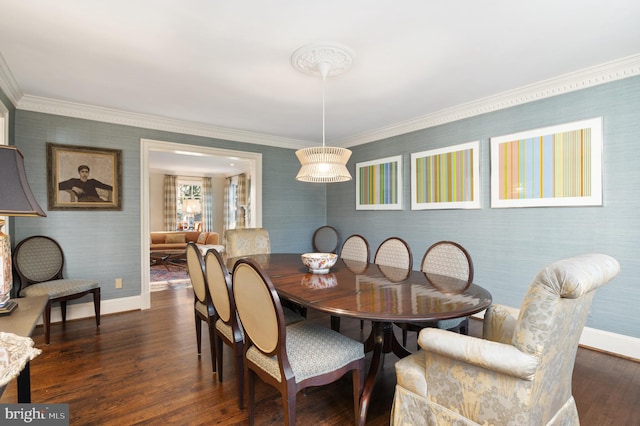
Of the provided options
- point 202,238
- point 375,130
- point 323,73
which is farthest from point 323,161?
point 202,238

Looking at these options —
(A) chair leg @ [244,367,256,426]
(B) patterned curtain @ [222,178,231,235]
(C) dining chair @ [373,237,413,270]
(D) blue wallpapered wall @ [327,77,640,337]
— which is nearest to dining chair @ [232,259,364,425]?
(A) chair leg @ [244,367,256,426]

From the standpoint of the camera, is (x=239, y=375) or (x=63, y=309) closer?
(x=239, y=375)

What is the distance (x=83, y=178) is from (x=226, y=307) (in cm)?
275

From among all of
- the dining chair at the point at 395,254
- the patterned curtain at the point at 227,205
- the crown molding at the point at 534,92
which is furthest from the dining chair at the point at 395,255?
the patterned curtain at the point at 227,205

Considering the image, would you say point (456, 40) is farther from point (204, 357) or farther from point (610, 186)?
point (204, 357)

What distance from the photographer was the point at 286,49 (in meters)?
2.25

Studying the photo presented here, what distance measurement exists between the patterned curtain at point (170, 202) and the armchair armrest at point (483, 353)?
29.2ft

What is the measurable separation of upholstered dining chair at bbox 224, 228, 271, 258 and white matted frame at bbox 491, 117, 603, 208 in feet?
8.40

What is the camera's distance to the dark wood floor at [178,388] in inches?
71.6

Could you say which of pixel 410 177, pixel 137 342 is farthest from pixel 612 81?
pixel 137 342

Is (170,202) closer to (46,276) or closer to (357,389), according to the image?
(46,276)

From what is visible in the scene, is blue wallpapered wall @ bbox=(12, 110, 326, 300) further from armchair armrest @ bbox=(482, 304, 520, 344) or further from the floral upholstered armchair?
armchair armrest @ bbox=(482, 304, 520, 344)

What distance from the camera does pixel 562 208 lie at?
2.79m

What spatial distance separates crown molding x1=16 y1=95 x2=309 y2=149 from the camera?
3.25m
